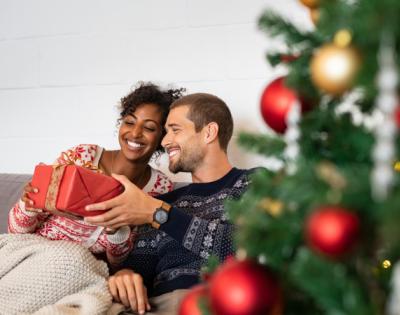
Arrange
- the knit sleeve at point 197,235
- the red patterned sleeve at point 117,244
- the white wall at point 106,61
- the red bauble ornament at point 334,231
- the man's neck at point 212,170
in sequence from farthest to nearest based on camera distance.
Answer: the white wall at point 106,61, the man's neck at point 212,170, the red patterned sleeve at point 117,244, the knit sleeve at point 197,235, the red bauble ornament at point 334,231

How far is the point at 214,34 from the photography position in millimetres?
2203

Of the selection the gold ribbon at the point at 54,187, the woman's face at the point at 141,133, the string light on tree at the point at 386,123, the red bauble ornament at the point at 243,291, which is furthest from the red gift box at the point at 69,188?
the string light on tree at the point at 386,123

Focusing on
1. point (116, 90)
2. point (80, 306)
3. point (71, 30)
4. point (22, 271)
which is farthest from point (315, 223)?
point (71, 30)

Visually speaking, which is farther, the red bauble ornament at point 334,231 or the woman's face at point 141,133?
the woman's face at point 141,133

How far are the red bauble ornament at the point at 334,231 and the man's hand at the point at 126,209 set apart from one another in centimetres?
97

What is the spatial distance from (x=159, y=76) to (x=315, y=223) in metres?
1.84

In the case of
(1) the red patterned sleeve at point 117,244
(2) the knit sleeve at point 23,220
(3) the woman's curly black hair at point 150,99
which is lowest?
(1) the red patterned sleeve at point 117,244

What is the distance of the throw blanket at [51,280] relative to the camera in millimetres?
1366

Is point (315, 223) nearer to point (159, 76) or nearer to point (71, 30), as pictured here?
point (159, 76)

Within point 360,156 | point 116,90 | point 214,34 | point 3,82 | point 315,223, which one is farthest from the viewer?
point 3,82

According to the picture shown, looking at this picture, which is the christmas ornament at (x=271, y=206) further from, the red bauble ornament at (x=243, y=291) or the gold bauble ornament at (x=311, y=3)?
the gold bauble ornament at (x=311, y=3)

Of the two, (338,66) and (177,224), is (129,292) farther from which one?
(338,66)

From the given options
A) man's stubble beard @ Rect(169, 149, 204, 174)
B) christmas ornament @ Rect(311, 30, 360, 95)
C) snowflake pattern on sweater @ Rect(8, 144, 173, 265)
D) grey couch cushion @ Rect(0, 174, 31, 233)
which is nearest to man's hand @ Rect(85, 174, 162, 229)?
snowflake pattern on sweater @ Rect(8, 144, 173, 265)

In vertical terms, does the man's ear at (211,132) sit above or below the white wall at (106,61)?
below
